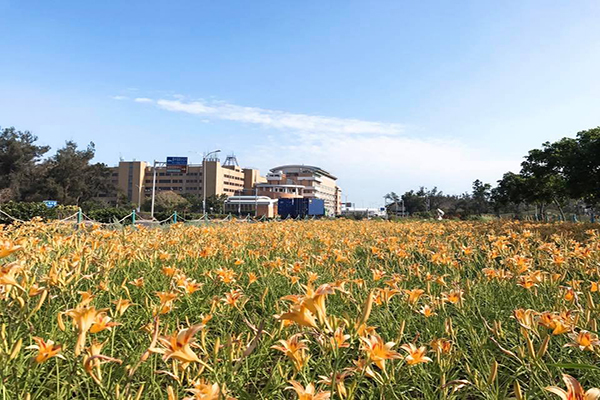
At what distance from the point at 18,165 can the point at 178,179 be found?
43143mm

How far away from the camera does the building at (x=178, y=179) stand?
71.6m

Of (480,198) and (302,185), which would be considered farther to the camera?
(302,185)

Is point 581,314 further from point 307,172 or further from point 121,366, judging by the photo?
point 307,172

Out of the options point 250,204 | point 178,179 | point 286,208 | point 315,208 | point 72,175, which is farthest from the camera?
point 178,179

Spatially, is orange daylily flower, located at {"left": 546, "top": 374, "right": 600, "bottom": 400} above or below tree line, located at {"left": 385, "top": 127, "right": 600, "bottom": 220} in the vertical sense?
below

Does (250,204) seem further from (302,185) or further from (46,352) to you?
(46,352)

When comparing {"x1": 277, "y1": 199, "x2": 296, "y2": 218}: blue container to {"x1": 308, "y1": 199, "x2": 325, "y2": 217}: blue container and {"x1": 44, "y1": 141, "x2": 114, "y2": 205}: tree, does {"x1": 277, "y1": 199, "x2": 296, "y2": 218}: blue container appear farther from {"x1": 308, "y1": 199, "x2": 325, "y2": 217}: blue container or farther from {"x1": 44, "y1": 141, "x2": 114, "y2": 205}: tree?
{"x1": 44, "y1": 141, "x2": 114, "y2": 205}: tree

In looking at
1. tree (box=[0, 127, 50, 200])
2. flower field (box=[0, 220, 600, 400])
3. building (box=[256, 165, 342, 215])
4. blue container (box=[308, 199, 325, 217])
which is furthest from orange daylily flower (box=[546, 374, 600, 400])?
building (box=[256, 165, 342, 215])

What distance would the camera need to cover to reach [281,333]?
1.29 m

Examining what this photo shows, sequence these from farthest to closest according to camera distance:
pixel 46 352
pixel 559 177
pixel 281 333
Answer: pixel 559 177, pixel 281 333, pixel 46 352

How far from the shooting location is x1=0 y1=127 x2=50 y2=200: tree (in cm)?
3347

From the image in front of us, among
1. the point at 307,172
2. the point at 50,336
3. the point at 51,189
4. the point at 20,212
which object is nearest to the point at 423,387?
the point at 50,336

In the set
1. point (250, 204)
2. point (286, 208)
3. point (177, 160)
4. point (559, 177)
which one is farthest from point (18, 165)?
point (559, 177)

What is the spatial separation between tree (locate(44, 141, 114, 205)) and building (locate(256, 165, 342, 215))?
122 ft
